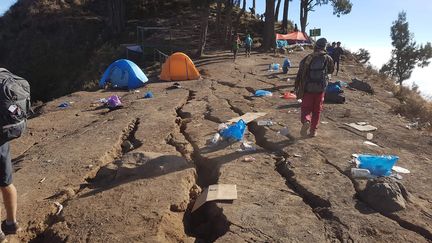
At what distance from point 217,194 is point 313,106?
119 inches

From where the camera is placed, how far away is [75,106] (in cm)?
1102

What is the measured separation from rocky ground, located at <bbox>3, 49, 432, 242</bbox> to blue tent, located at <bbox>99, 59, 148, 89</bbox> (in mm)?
5114

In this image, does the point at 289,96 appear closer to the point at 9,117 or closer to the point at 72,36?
the point at 9,117

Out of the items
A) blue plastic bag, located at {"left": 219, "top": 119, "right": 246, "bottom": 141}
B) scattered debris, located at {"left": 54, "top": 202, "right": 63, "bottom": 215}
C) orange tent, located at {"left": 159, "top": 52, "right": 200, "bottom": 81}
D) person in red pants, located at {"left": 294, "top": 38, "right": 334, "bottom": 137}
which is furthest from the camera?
orange tent, located at {"left": 159, "top": 52, "right": 200, "bottom": 81}

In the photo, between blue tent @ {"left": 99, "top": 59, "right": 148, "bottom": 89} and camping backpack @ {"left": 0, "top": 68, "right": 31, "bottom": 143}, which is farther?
blue tent @ {"left": 99, "top": 59, "right": 148, "bottom": 89}

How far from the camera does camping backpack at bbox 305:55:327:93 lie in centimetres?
673

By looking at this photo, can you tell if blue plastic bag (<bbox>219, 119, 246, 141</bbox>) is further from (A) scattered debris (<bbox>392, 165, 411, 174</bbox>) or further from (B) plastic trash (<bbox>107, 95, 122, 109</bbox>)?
(B) plastic trash (<bbox>107, 95, 122, 109</bbox>)

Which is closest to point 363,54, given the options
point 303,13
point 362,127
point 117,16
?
point 303,13

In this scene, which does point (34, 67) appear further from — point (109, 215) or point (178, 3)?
point (109, 215)

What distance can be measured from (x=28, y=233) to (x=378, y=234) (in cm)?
327

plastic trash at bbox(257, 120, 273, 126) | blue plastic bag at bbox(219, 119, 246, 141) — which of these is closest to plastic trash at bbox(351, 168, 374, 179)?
blue plastic bag at bbox(219, 119, 246, 141)

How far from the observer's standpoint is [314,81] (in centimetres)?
673

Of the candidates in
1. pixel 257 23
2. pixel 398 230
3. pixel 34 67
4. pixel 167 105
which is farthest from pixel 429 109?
pixel 34 67

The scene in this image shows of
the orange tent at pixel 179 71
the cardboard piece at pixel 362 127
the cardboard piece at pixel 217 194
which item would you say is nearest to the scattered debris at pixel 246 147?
the cardboard piece at pixel 217 194
